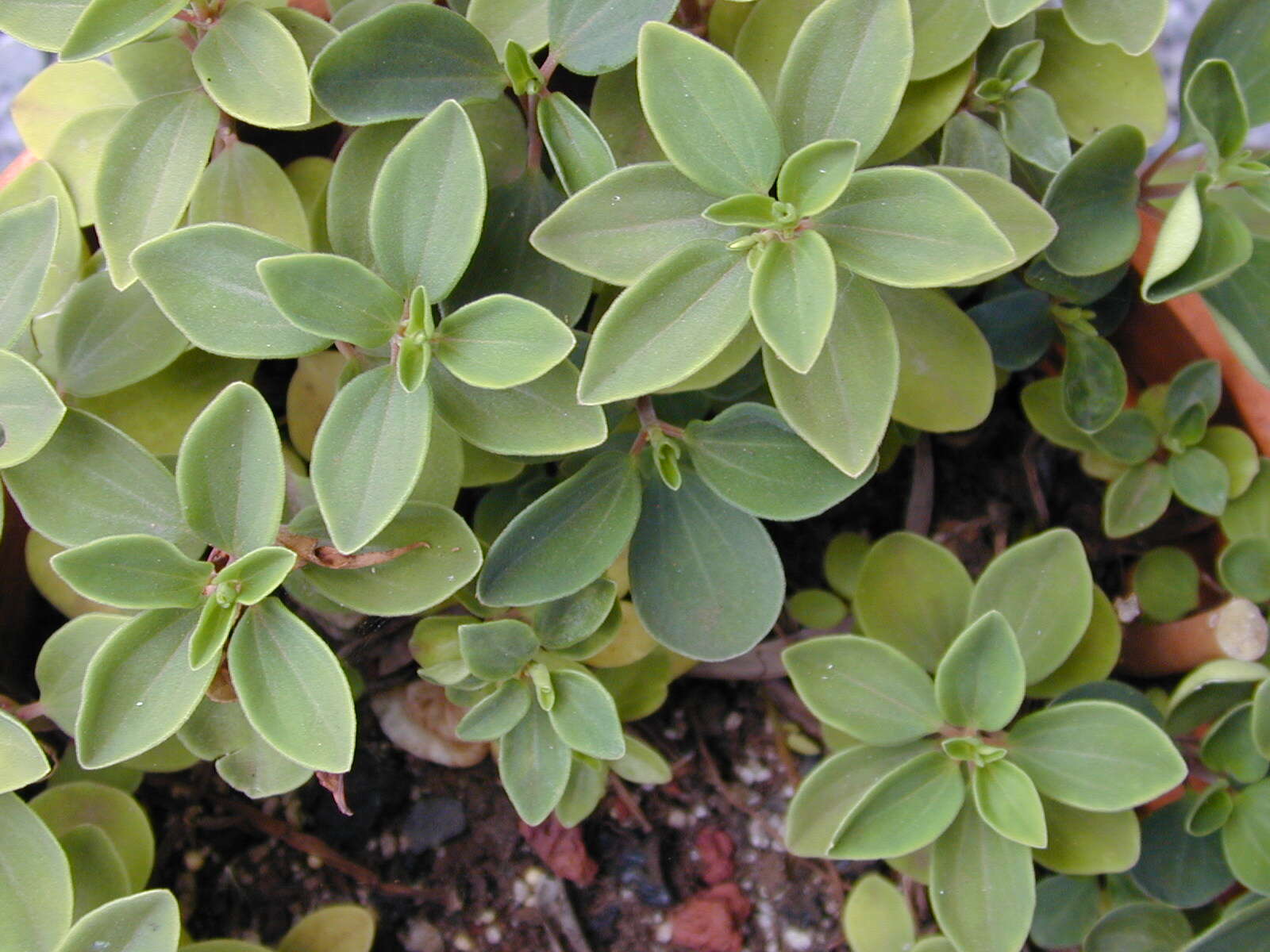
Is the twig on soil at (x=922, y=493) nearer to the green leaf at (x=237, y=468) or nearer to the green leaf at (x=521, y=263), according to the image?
the green leaf at (x=521, y=263)

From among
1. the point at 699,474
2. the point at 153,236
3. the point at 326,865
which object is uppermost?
the point at 153,236

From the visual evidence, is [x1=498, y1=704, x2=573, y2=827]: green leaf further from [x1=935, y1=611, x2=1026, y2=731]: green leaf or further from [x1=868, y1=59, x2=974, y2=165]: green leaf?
[x1=868, y1=59, x2=974, y2=165]: green leaf

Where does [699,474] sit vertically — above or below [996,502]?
above

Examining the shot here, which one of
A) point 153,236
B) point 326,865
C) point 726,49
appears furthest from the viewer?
point 326,865

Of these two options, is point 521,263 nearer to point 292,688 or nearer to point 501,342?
point 501,342

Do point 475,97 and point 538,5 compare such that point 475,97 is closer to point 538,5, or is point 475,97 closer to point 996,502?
point 538,5

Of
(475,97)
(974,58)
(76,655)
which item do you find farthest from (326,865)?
(974,58)
